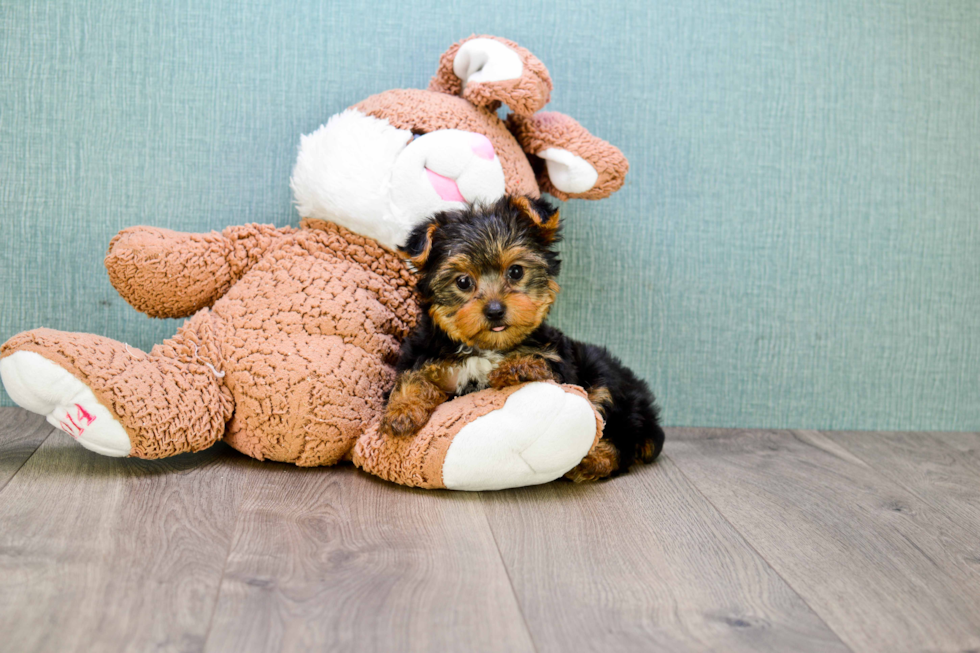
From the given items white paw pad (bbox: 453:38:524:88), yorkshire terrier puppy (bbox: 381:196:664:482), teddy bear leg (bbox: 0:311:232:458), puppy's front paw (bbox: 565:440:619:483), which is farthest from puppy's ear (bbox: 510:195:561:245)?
teddy bear leg (bbox: 0:311:232:458)

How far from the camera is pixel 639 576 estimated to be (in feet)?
4.93

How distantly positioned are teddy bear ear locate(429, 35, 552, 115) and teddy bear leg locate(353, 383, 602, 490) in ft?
2.59

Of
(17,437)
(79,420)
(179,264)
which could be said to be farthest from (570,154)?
A: (17,437)

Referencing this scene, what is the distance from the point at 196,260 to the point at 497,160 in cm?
85

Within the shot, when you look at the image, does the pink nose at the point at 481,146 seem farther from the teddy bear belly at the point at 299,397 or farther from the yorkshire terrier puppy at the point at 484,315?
the teddy bear belly at the point at 299,397

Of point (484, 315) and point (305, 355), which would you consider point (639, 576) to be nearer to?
point (484, 315)

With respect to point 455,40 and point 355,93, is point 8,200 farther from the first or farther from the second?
point 455,40

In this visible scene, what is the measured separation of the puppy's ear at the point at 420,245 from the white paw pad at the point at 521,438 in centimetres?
39

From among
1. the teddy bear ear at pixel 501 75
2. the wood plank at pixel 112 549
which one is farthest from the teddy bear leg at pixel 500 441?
the teddy bear ear at pixel 501 75

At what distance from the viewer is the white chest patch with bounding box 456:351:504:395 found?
195cm

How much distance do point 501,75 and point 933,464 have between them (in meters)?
1.74

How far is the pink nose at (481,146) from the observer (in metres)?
2.05

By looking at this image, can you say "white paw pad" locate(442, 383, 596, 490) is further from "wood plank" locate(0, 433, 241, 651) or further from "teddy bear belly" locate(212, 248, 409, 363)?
"wood plank" locate(0, 433, 241, 651)

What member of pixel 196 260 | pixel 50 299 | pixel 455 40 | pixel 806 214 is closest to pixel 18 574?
pixel 196 260
